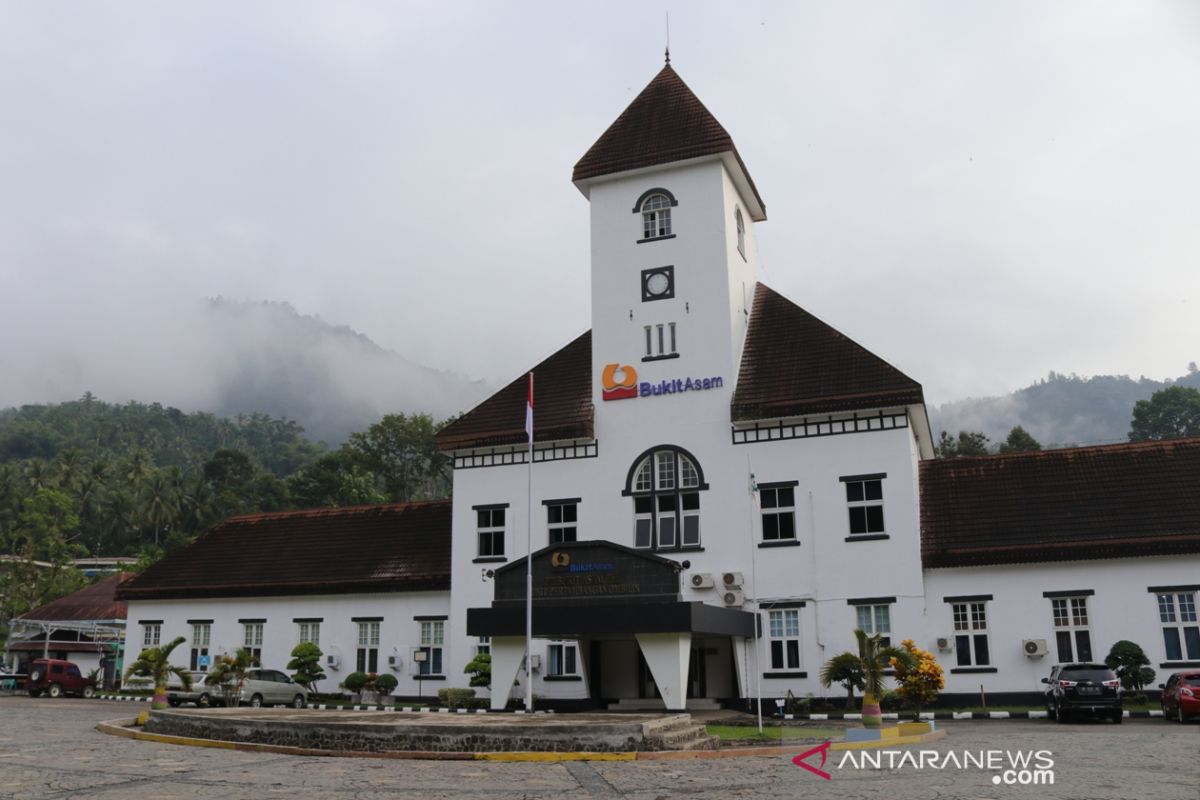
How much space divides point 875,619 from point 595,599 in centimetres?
757

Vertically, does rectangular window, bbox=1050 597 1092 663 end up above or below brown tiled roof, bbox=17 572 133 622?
below

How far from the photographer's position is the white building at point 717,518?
2548 centimetres

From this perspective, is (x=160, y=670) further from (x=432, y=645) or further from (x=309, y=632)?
(x=432, y=645)

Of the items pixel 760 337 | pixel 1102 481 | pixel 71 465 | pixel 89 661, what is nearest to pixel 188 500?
pixel 71 465

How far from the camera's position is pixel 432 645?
31.8 meters

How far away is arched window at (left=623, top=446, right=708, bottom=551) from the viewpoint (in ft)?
95.3

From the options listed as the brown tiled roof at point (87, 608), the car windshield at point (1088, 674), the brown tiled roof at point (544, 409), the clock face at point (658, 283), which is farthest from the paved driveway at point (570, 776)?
the brown tiled roof at point (87, 608)

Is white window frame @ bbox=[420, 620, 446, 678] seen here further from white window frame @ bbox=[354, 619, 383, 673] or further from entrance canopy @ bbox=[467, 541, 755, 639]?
entrance canopy @ bbox=[467, 541, 755, 639]

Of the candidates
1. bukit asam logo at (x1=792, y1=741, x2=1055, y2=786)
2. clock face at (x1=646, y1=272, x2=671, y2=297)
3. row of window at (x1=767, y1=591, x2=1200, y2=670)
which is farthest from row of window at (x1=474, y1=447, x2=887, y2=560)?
bukit asam logo at (x1=792, y1=741, x2=1055, y2=786)

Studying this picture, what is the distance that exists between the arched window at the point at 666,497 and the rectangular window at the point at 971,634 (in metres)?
6.97

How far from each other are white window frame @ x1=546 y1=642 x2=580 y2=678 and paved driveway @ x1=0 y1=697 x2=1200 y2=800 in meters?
12.9

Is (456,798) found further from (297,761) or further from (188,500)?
Result: (188,500)

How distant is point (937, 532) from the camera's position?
2783cm

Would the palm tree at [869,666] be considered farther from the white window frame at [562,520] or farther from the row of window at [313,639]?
the row of window at [313,639]
